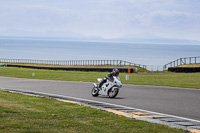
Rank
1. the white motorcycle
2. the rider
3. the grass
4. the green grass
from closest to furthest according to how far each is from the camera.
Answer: the green grass < the rider < the white motorcycle < the grass

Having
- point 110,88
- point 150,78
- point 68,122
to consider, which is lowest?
point 68,122

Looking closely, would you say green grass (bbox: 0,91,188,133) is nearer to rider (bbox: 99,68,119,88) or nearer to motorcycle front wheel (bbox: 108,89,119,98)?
rider (bbox: 99,68,119,88)

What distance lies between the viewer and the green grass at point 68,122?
8203mm

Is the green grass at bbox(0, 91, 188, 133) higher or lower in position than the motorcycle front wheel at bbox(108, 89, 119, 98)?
lower

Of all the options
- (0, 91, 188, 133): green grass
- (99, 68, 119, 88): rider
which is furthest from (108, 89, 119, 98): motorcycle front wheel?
(0, 91, 188, 133): green grass

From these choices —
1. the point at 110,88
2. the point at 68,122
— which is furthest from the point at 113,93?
the point at 68,122

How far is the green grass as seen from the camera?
820 cm

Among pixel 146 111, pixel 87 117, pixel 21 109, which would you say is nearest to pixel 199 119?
pixel 146 111

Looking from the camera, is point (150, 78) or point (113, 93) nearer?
point (113, 93)

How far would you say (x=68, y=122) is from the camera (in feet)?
30.1

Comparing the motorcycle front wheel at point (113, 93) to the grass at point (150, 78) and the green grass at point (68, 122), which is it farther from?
the grass at point (150, 78)

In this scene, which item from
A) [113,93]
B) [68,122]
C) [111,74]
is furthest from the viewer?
[113,93]

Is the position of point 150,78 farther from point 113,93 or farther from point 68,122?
point 68,122

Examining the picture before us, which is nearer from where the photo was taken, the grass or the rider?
the rider
